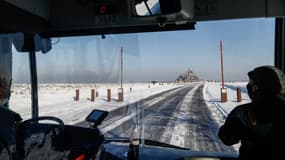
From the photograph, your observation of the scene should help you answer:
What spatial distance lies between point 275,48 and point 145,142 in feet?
5.15

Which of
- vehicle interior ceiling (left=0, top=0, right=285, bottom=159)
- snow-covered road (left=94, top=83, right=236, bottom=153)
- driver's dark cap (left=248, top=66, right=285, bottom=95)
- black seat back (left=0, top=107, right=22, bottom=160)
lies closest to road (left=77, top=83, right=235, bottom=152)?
snow-covered road (left=94, top=83, right=236, bottom=153)

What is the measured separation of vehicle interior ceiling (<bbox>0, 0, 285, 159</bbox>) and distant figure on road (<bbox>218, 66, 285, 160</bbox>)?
0.56 meters

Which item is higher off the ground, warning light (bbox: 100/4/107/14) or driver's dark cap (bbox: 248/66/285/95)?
warning light (bbox: 100/4/107/14)

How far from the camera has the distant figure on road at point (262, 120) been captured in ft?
5.10

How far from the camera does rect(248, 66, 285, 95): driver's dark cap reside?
1.60 m

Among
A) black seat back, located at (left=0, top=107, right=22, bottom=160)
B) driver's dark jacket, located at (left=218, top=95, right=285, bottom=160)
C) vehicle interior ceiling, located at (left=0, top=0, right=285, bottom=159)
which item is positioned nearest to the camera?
driver's dark jacket, located at (left=218, top=95, right=285, bottom=160)

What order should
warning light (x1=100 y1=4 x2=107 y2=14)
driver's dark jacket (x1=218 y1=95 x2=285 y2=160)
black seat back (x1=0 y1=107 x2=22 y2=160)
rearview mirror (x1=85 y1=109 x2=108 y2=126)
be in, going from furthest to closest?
warning light (x1=100 y1=4 x2=107 y2=14), rearview mirror (x1=85 y1=109 x2=108 y2=126), black seat back (x1=0 y1=107 x2=22 y2=160), driver's dark jacket (x1=218 y1=95 x2=285 y2=160)

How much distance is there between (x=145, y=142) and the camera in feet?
8.29

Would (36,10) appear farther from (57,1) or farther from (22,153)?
(22,153)

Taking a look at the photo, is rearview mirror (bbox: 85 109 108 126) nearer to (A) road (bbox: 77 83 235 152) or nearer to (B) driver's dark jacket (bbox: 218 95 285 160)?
(A) road (bbox: 77 83 235 152)

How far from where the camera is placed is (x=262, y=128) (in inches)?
62.2

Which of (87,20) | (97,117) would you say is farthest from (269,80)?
(87,20)

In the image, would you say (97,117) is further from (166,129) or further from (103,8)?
(166,129)

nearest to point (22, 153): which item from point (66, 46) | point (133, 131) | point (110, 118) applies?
point (110, 118)
